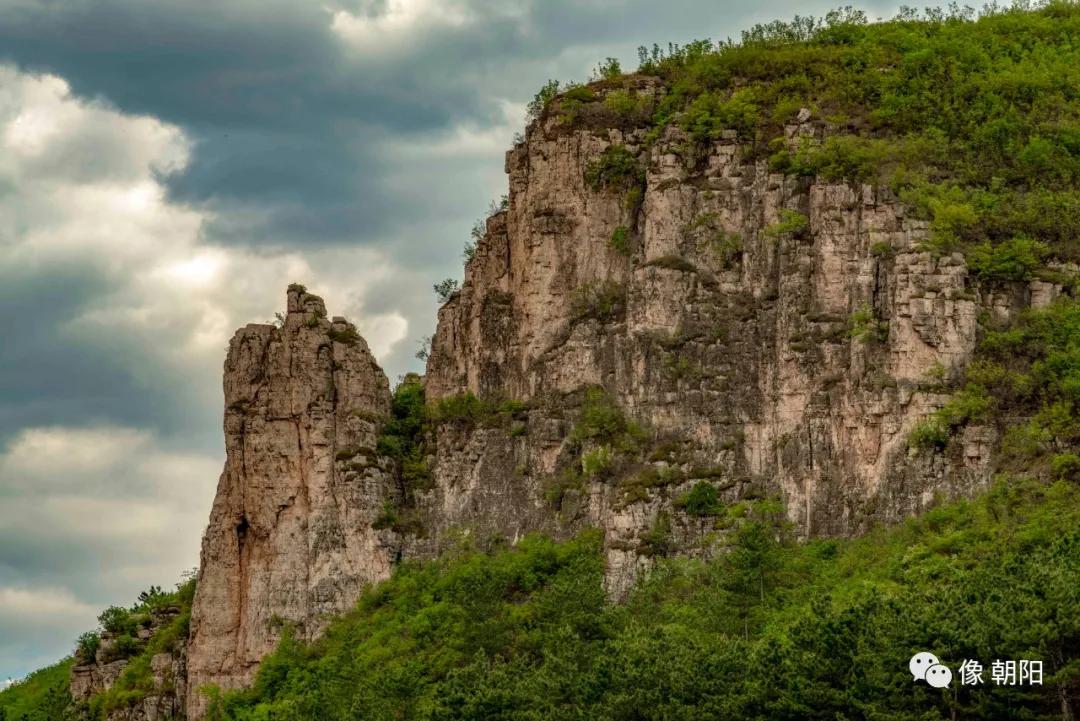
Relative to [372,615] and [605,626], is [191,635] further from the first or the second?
[605,626]

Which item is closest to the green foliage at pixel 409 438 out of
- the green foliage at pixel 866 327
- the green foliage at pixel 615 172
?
the green foliage at pixel 615 172

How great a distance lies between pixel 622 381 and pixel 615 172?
1120cm

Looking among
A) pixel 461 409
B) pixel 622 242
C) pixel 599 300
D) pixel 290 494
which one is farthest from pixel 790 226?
pixel 290 494

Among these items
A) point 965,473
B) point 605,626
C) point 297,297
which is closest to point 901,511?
point 965,473

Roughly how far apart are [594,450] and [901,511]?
49.2 feet

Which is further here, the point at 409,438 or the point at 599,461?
the point at 409,438

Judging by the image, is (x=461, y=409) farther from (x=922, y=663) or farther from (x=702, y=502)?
(x=922, y=663)

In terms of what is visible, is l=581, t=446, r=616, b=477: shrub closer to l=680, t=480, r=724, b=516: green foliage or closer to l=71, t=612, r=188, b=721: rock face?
l=680, t=480, r=724, b=516: green foliage

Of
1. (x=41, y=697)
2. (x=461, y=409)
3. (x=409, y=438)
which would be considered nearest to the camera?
(x=461, y=409)

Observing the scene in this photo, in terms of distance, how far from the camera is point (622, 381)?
13050 centimetres

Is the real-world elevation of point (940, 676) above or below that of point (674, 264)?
below

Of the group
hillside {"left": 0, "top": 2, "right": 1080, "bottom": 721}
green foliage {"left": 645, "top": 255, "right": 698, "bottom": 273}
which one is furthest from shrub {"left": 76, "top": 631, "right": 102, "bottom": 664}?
green foliage {"left": 645, "top": 255, "right": 698, "bottom": 273}

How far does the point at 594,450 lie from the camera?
5098 inches

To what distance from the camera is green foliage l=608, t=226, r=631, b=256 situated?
13512 cm
